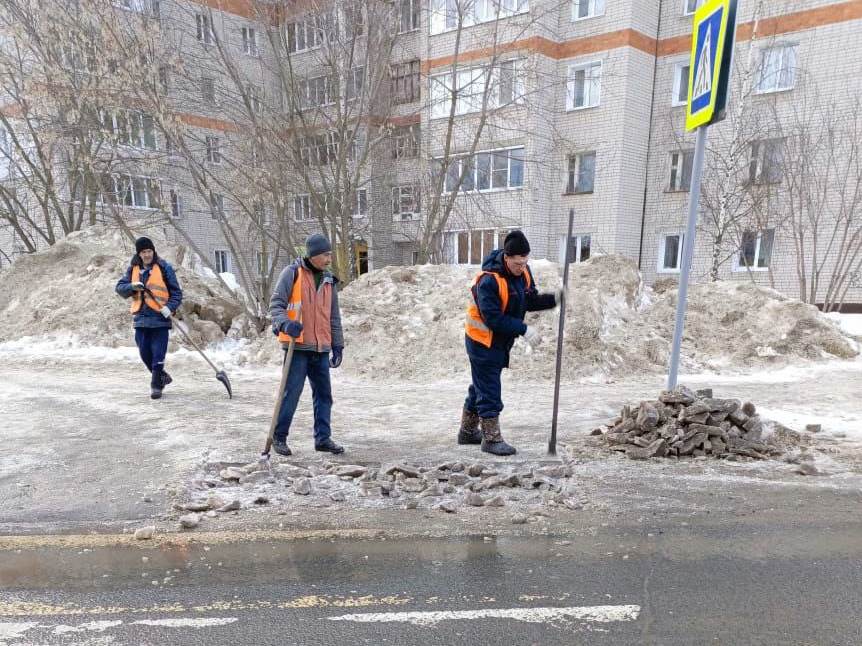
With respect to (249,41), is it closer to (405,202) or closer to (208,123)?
(208,123)

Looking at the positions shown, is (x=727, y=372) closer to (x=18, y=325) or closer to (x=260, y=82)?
(x=260, y=82)

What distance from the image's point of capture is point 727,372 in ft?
27.6

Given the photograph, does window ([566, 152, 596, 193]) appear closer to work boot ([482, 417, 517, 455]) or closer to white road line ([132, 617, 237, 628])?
work boot ([482, 417, 517, 455])

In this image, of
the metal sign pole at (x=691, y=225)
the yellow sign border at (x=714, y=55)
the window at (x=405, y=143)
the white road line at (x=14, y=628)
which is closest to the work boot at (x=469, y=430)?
the metal sign pole at (x=691, y=225)

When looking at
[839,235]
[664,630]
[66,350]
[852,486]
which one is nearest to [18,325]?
[66,350]

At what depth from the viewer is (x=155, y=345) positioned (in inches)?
271

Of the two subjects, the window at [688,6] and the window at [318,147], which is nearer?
the window at [318,147]

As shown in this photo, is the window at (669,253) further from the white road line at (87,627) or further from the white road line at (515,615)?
the white road line at (87,627)

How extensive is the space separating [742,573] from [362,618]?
6.67 feet

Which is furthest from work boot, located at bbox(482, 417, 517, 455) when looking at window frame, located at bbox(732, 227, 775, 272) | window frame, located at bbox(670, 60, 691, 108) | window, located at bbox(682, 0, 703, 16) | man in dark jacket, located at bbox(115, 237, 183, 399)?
window, located at bbox(682, 0, 703, 16)

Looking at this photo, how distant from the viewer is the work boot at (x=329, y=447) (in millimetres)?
4910

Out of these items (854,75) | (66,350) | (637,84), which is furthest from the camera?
(637,84)

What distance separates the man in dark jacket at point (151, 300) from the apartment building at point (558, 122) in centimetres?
382

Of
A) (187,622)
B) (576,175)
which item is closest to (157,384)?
(187,622)
